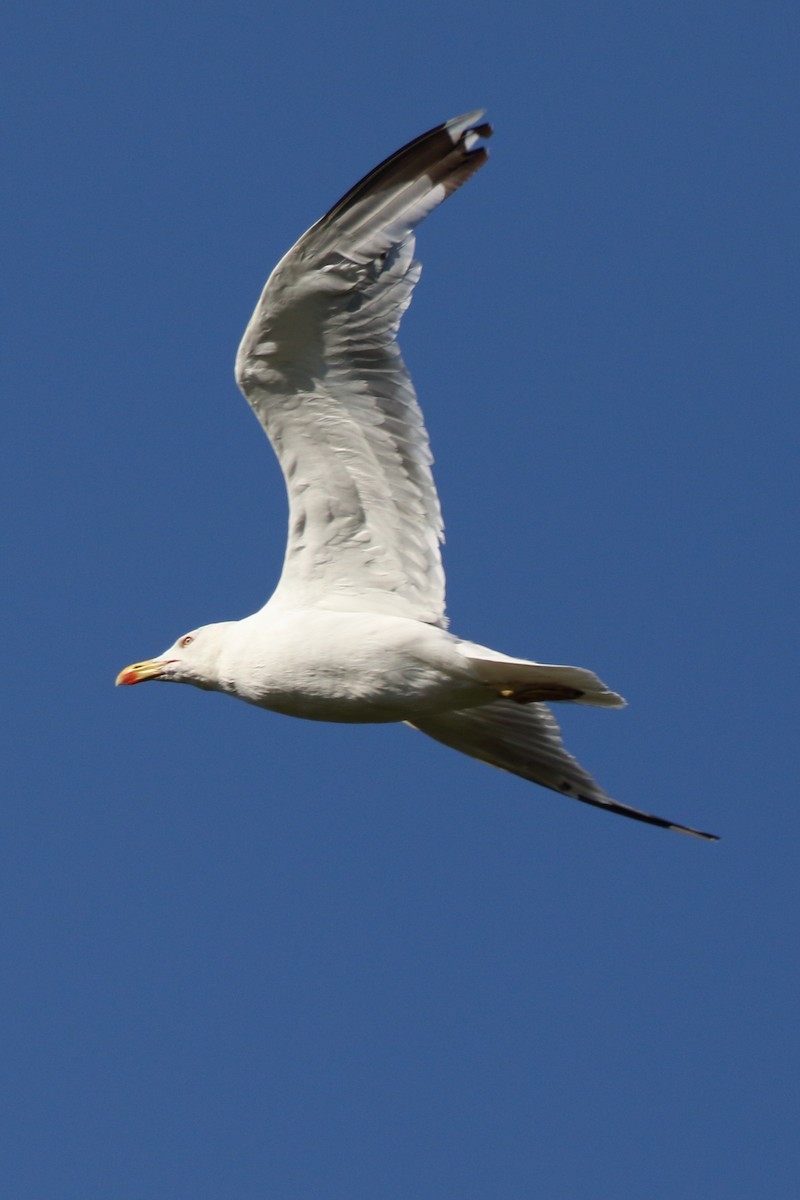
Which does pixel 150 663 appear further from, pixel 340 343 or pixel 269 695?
pixel 340 343

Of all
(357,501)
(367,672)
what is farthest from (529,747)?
(357,501)

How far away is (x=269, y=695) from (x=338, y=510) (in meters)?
1.27

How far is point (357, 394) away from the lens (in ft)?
46.9

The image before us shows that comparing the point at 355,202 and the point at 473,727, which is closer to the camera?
the point at 355,202

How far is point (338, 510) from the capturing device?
14.7 meters

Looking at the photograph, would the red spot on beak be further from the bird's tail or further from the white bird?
the bird's tail

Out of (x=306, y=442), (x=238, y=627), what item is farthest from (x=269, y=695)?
(x=306, y=442)

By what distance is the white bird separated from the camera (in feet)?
44.8

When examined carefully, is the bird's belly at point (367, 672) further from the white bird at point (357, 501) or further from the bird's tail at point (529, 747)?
the bird's tail at point (529, 747)

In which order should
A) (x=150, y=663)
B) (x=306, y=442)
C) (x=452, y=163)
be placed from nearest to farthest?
(x=452, y=163) < (x=306, y=442) < (x=150, y=663)

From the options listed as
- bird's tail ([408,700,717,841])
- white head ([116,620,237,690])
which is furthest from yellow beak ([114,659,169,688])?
bird's tail ([408,700,717,841])

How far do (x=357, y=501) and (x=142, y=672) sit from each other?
196 centimetres

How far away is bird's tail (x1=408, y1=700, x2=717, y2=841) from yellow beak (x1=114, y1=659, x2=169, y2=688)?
1739 mm

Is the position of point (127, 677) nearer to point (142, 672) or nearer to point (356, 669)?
point (142, 672)
